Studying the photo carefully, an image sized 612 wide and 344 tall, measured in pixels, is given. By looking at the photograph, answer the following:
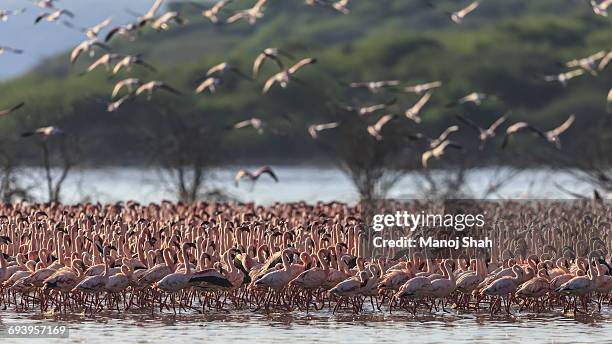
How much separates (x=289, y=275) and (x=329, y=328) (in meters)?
1.42

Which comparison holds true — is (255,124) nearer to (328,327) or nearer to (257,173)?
(257,173)

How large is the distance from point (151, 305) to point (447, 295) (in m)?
4.64

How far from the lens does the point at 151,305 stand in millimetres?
26250

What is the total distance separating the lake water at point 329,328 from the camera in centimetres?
2355

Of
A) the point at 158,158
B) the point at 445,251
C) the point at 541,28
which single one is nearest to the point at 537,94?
the point at 541,28

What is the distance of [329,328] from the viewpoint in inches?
968

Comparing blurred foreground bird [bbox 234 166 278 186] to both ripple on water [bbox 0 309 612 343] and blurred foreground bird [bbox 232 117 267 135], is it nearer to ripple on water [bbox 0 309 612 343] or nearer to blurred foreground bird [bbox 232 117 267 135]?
blurred foreground bird [bbox 232 117 267 135]

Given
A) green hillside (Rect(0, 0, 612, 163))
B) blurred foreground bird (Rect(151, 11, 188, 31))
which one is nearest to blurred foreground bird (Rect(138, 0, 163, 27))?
blurred foreground bird (Rect(151, 11, 188, 31))

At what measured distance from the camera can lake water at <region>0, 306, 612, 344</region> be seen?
2355 cm

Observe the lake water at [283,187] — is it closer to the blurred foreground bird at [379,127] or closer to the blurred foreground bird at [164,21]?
the blurred foreground bird at [379,127]

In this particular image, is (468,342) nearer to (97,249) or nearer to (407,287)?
(407,287)

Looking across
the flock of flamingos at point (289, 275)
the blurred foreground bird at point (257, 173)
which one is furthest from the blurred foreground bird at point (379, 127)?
the flock of flamingos at point (289, 275)

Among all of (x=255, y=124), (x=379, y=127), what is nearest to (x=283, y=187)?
(x=379, y=127)

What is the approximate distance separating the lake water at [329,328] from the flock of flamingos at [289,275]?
0.40m
